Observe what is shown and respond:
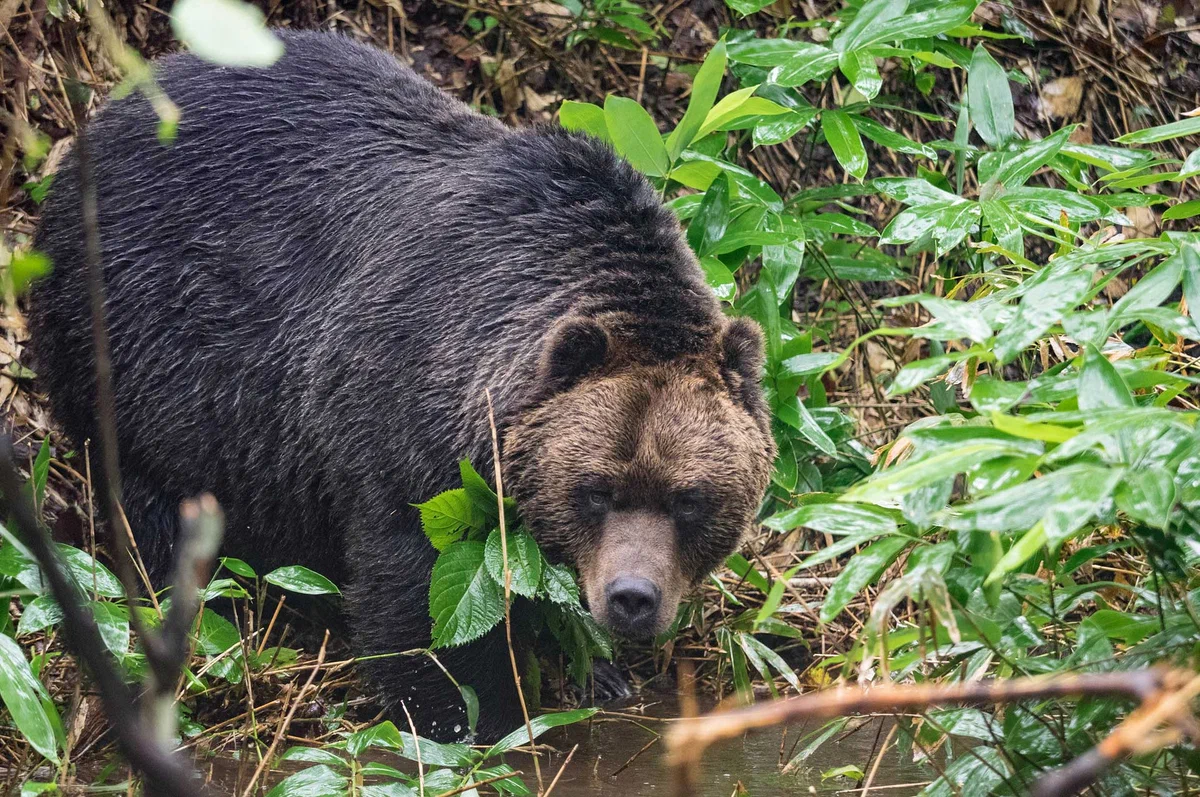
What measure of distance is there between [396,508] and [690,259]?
149cm

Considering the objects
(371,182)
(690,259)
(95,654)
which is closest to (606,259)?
(690,259)

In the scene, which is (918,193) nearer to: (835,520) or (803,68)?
(803,68)

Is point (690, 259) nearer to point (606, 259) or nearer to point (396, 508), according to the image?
point (606, 259)

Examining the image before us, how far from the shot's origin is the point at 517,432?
4.60 meters

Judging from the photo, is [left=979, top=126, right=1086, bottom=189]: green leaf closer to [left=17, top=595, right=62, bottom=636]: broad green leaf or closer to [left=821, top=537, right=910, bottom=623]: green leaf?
[left=821, top=537, right=910, bottom=623]: green leaf

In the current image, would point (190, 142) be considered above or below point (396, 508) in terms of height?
above

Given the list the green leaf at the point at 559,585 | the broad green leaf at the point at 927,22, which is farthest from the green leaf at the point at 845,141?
the green leaf at the point at 559,585

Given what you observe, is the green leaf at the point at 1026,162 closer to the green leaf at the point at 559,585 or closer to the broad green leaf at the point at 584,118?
the broad green leaf at the point at 584,118

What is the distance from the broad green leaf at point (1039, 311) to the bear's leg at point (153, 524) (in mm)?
4015

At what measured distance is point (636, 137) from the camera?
555 cm

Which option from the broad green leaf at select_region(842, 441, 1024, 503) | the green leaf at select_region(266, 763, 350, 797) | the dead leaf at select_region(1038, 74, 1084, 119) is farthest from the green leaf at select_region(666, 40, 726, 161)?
the dead leaf at select_region(1038, 74, 1084, 119)

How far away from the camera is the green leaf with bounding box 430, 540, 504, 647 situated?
14.4 feet

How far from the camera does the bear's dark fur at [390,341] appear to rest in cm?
454

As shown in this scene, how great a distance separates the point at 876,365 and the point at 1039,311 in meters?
5.07
